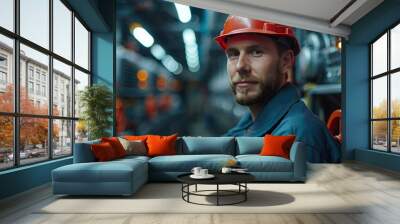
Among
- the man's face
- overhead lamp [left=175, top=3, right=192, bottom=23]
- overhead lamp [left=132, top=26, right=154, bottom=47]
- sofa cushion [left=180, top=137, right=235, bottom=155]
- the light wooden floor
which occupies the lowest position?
the light wooden floor

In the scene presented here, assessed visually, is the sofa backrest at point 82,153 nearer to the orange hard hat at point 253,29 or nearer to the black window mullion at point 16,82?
the black window mullion at point 16,82

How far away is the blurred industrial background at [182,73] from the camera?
27.6ft

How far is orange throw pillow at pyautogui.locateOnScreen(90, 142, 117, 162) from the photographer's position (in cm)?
543

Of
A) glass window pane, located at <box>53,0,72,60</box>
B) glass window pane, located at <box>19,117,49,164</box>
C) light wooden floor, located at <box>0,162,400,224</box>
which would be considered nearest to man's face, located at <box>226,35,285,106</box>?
light wooden floor, located at <box>0,162,400,224</box>

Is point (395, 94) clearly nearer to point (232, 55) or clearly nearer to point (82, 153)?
point (232, 55)

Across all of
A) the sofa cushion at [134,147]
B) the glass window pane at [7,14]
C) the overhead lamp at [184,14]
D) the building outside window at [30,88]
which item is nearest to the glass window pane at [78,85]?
the sofa cushion at [134,147]

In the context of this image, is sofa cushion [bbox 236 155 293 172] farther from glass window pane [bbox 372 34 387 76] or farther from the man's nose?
glass window pane [bbox 372 34 387 76]

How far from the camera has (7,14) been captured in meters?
4.94

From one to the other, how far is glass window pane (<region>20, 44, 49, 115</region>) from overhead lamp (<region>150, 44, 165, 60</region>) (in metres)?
2.69

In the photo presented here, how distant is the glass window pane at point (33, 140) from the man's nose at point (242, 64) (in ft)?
13.3

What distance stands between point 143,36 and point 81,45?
135 centimetres

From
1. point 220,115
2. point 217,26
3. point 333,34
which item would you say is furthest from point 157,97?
point 333,34

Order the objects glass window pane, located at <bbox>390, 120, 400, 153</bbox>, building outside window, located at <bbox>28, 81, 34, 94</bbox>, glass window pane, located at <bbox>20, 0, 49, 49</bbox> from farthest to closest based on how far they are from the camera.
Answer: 1. glass window pane, located at <bbox>390, 120, 400, 153</bbox>
2. building outside window, located at <bbox>28, 81, 34, 94</bbox>
3. glass window pane, located at <bbox>20, 0, 49, 49</bbox>

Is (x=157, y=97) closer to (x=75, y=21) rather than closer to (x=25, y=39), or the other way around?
(x=75, y=21)
